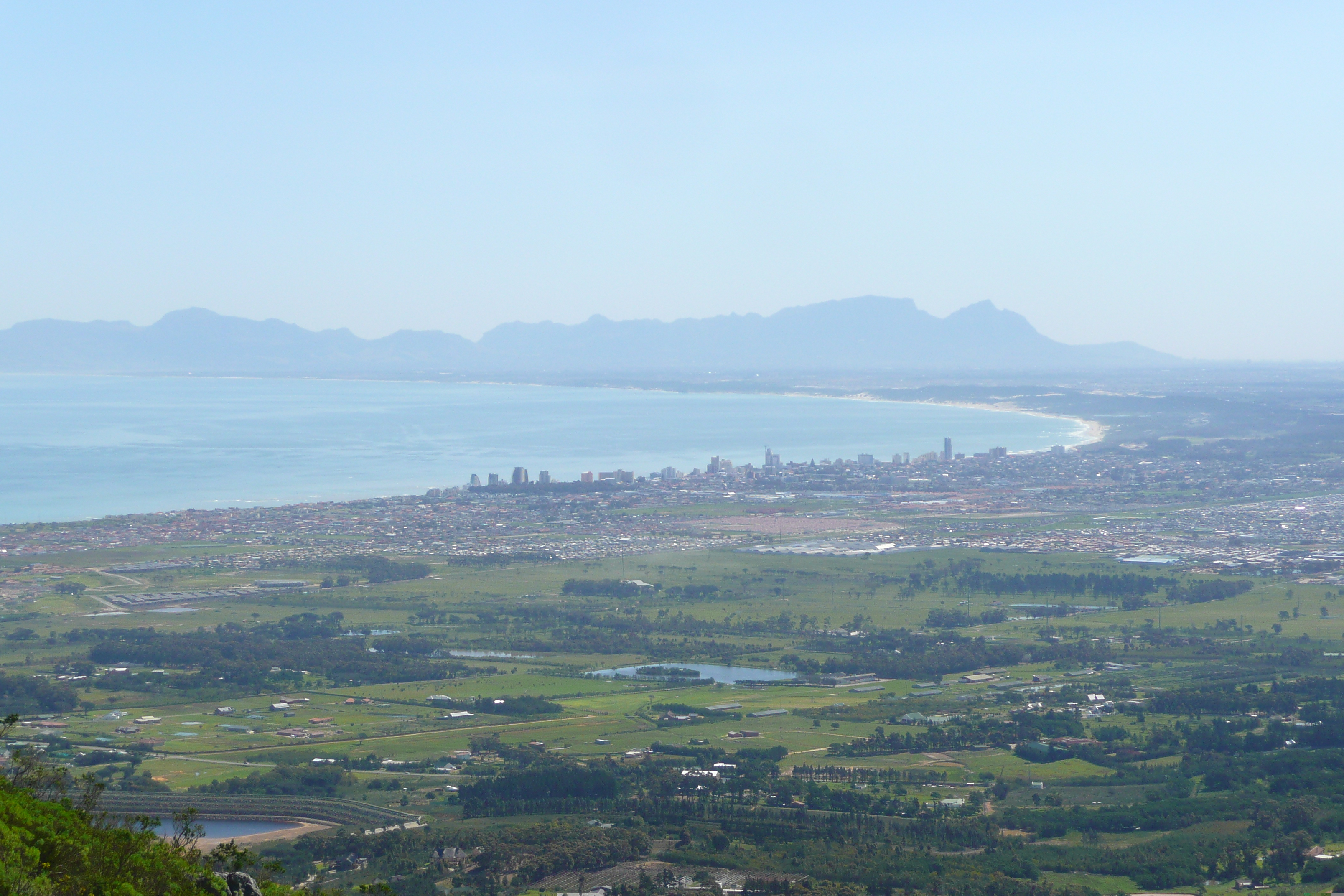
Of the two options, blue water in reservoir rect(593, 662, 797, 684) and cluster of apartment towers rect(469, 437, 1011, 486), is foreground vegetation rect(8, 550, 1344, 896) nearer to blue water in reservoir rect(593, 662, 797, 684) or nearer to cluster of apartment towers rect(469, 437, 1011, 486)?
blue water in reservoir rect(593, 662, 797, 684)

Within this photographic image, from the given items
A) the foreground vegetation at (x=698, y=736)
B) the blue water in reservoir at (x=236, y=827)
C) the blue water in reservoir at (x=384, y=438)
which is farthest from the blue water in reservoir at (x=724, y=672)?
the blue water in reservoir at (x=384, y=438)

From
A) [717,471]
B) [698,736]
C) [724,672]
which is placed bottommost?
[724,672]

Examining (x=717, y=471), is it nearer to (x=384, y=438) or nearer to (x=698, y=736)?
(x=384, y=438)

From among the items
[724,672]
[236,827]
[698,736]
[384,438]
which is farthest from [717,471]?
[236,827]

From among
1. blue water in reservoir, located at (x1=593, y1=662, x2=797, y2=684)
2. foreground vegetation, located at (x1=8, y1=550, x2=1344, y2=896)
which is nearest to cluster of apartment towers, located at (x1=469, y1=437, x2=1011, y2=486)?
foreground vegetation, located at (x1=8, y1=550, x2=1344, y2=896)

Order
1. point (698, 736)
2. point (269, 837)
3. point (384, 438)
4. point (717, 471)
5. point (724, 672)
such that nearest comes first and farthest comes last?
point (269, 837), point (698, 736), point (724, 672), point (717, 471), point (384, 438)

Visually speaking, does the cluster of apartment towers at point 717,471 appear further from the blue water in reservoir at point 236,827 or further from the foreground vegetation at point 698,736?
the blue water in reservoir at point 236,827

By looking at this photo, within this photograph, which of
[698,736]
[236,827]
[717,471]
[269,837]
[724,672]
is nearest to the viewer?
[269,837]
